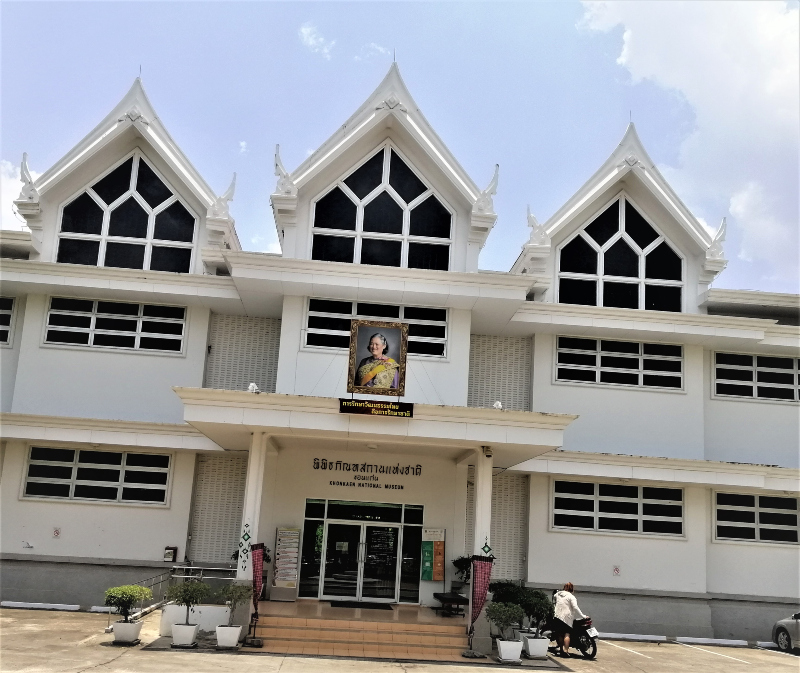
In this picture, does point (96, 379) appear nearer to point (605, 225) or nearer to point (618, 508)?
point (618, 508)

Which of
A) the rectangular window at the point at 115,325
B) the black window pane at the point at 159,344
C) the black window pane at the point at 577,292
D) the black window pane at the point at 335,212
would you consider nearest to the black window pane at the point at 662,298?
the black window pane at the point at 577,292

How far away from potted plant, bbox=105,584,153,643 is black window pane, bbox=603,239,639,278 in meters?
13.9

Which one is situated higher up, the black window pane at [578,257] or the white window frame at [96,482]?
the black window pane at [578,257]

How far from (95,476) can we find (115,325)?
380 centimetres

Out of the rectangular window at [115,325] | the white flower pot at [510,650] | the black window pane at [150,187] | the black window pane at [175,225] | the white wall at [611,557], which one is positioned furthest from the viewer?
the black window pane at [150,187]

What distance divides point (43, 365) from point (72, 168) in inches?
199

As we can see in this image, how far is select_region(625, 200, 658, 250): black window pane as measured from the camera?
21.6 m

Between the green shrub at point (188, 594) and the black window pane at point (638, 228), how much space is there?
14216 millimetres

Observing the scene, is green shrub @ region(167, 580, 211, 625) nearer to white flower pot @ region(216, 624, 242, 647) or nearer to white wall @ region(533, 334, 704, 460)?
white flower pot @ region(216, 624, 242, 647)

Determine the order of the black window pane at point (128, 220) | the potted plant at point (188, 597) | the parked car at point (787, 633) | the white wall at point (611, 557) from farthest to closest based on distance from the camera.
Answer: the black window pane at point (128, 220) → the white wall at point (611, 557) → the parked car at point (787, 633) → the potted plant at point (188, 597)

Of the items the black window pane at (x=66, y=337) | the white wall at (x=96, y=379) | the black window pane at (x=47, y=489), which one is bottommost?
the black window pane at (x=47, y=489)

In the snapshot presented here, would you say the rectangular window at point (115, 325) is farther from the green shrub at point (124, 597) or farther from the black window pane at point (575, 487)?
the black window pane at point (575, 487)

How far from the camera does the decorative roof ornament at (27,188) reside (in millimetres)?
19750

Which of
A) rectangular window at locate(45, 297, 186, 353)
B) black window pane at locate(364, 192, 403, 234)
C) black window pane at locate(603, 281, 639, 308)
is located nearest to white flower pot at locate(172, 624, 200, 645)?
rectangular window at locate(45, 297, 186, 353)
